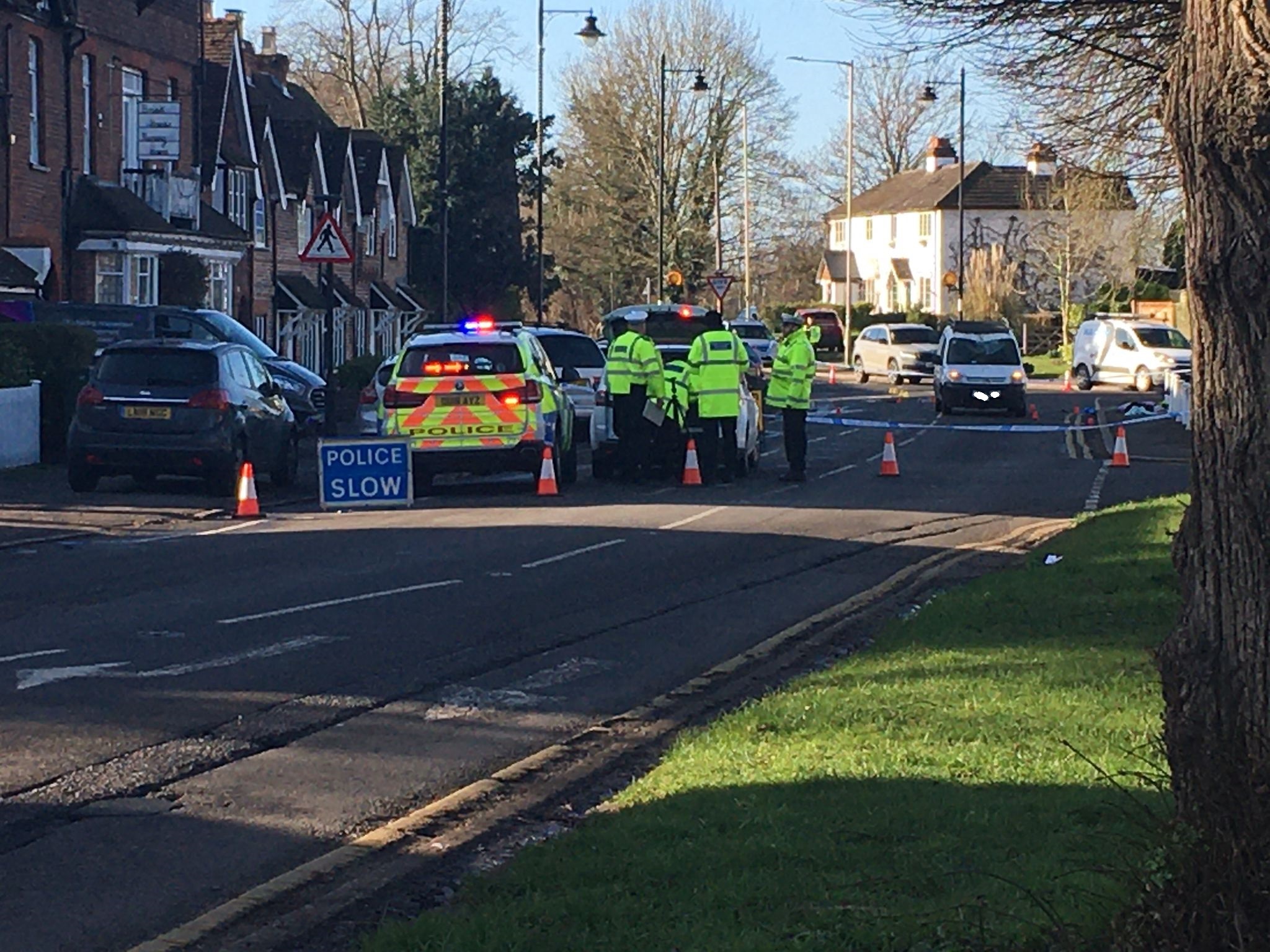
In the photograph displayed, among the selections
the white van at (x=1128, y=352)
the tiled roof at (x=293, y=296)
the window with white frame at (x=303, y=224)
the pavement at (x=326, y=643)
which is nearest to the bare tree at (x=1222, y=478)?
the pavement at (x=326, y=643)

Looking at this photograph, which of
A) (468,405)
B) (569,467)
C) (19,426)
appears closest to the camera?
(468,405)

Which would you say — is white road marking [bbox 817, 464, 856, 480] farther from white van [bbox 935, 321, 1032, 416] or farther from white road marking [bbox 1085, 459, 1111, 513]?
white van [bbox 935, 321, 1032, 416]

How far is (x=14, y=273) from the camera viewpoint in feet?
108

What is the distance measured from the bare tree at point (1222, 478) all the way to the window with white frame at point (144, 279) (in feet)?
119

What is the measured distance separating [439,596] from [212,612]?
1.67 m

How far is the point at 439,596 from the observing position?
1338cm

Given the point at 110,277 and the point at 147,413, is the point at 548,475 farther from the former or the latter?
the point at 110,277

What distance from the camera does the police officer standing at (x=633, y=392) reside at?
22.7 m

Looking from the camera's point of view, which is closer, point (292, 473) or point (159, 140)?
point (292, 473)

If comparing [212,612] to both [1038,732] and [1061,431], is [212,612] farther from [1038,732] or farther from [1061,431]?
[1061,431]

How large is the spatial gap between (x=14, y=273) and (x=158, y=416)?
1373cm

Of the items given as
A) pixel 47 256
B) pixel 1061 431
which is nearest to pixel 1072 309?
pixel 1061 431

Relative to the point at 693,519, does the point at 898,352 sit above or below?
above

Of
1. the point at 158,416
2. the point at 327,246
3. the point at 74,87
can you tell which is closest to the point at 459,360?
the point at 158,416
